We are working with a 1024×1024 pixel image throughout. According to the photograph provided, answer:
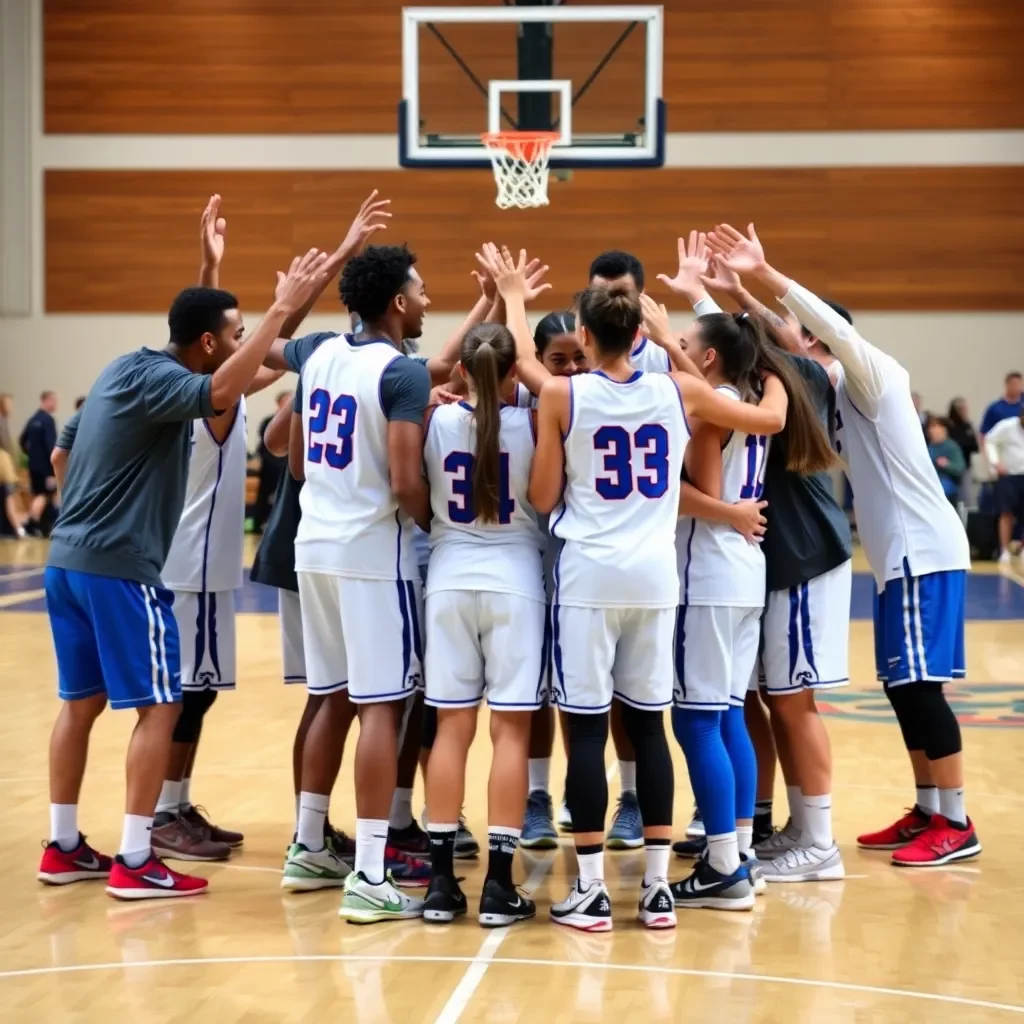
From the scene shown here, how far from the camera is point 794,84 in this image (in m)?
21.5

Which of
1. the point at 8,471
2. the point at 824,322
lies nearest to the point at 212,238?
the point at 824,322

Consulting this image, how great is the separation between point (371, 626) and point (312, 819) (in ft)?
2.56

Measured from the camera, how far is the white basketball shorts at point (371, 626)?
201 inches

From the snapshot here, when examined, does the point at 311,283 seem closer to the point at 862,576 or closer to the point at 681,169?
the point at 862,576

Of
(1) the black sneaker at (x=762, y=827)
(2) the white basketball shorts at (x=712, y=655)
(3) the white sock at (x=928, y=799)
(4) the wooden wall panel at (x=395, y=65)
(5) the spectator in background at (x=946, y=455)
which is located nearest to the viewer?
(2) the white basketball shorts at (x=712, y=655)

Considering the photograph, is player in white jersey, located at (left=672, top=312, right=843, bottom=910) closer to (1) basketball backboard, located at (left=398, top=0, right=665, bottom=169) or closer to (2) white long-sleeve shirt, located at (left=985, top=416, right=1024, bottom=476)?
(1) basketball backboard, located at (left=398, top=0, right=665, bottom=169)

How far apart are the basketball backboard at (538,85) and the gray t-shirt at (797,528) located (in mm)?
7876

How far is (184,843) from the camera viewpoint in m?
5.88

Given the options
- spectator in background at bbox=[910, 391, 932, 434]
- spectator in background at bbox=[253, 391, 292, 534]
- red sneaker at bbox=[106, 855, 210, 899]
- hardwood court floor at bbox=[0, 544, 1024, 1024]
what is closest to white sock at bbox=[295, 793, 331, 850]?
hardwood court floor at bbox=[0, 544, 1024, 1024]

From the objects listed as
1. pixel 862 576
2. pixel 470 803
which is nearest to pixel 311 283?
pixel 470 803

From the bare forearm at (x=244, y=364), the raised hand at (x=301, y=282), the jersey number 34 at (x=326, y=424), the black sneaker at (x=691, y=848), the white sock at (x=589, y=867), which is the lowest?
the black sneaker at (x=691, y=848)

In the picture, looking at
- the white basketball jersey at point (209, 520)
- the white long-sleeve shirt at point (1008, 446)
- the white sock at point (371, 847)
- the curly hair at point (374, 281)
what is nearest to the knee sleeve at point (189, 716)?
the white basketball jersey at point (209, 520)

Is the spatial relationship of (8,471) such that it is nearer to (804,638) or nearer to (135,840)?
(135,840)

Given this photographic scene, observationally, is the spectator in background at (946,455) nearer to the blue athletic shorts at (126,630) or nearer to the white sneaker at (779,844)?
the white sneaker at (779,844)
